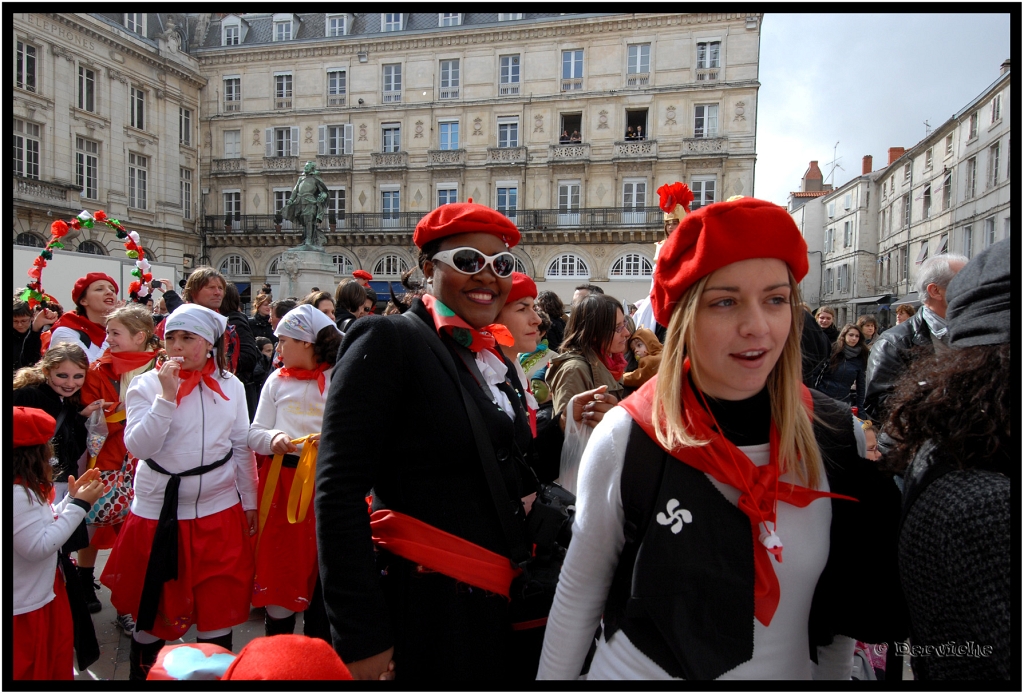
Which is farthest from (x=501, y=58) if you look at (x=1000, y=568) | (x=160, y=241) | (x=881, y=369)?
(x=1000, y=568)

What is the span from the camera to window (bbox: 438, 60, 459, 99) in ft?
105

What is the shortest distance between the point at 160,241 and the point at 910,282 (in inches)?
1375

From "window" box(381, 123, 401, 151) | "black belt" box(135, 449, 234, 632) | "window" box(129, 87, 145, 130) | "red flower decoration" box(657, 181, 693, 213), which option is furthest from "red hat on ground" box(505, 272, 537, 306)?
"window" box(129, 87, 145, 130)

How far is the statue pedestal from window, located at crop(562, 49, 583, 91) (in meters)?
19.8

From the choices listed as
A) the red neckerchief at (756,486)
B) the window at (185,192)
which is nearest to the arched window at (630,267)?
the window at (185,192)

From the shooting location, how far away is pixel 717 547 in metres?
1.22

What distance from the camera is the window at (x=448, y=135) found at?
108 feet

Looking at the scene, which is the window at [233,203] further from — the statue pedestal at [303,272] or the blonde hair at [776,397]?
the blonde hair at [776,397]

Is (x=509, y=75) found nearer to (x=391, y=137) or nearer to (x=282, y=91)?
(x=391, y=137)

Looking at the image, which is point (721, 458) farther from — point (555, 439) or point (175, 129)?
point (175, 129)

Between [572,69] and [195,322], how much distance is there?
31803 millimetres

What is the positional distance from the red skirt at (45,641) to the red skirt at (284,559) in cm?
88

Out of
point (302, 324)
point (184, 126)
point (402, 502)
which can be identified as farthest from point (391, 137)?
point (402, 502)

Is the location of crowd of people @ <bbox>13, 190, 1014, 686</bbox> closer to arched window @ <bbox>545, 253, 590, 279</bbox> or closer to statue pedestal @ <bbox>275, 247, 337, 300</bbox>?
statue pedestal @ <bbox>275, 247, 337, 300</bbox>
